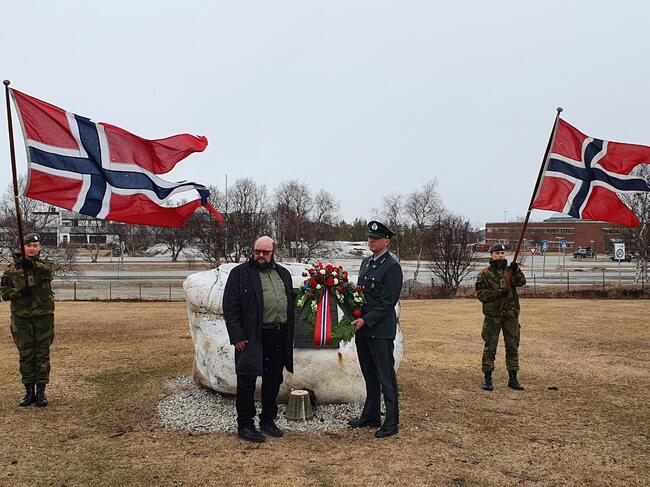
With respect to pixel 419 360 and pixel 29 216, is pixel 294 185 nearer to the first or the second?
pixel 29 216

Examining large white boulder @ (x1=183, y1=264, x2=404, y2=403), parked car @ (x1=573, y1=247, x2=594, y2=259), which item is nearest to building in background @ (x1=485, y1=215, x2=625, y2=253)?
parked car @ (x1=573, y1=247, x2=594, y2=259)

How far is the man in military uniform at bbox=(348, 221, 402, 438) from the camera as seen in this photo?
5.64 metres

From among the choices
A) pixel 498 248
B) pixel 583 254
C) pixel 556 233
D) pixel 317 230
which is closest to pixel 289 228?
pixel 317 230

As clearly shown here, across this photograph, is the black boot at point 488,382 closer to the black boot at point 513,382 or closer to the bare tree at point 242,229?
the black boot at point 513,382

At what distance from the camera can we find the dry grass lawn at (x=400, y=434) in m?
4.73

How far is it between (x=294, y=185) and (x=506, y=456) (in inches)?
1899

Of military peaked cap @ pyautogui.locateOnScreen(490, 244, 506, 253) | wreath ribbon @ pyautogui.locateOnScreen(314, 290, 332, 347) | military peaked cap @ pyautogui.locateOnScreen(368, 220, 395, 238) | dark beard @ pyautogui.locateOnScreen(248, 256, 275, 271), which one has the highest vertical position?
military peaked cap @ pyautogui.locateOnScreen(368, 220, 395, 238)

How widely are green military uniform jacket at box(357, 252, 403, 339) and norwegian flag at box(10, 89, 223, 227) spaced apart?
71.7 inches

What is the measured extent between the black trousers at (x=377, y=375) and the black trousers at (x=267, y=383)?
0.88m

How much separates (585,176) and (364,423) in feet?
13.6

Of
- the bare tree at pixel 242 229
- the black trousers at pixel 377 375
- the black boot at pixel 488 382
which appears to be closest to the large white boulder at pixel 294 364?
the black trousers at pixel 377 375

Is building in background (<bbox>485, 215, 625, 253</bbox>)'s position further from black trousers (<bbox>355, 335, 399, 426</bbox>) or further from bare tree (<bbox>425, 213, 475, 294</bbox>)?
black trousers (<bbox>355, 335, 399, 426</bbox>)

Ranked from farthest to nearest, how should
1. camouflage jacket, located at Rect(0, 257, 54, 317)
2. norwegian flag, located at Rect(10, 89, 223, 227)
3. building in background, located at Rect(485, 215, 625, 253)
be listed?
building in background, located at Rect(485, 215, 625, 253)
camouflage jacket, located at Rect(0, 257, 54, 317)
norwegian flag, located at Rect(10, 89, 223, 227)

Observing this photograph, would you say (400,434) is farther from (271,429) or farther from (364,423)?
(271,429)
